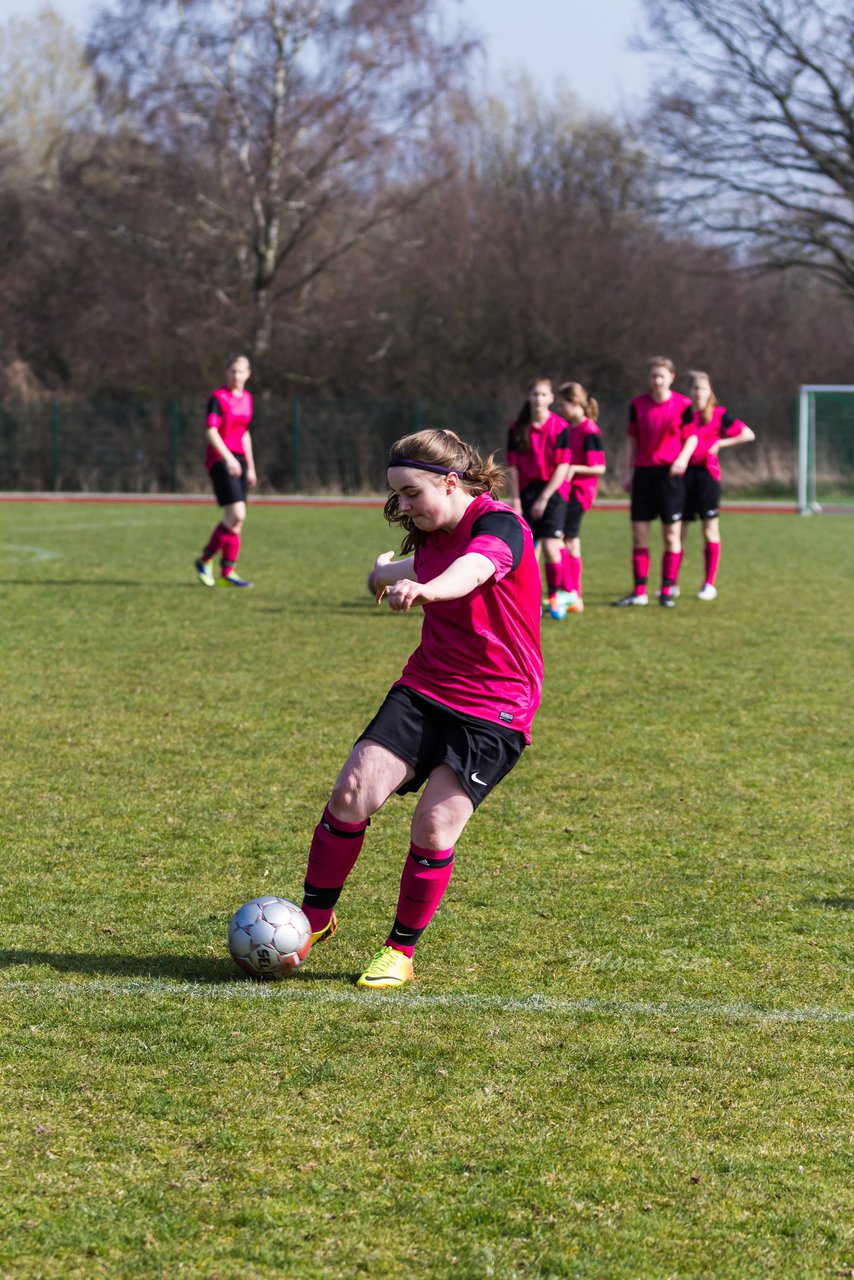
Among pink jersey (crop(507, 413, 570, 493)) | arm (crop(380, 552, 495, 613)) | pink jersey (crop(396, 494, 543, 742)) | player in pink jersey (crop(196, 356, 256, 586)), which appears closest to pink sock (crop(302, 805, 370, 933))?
pink jersey (crop(396, 494, 543, 742))

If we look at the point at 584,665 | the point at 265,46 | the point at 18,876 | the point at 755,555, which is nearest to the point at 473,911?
the point at 18,876

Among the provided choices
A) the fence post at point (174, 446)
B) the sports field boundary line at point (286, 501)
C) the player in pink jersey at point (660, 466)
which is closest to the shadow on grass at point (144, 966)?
the player in pink jersey at point (660, 466)

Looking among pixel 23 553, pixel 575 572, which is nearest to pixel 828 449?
pixel 23 553

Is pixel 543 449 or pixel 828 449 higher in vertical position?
pixel 828 449

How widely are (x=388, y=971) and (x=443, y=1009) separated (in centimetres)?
23

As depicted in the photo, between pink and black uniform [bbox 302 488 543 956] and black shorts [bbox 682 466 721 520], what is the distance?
30.1 ft

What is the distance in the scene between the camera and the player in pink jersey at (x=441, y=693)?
4047 mm

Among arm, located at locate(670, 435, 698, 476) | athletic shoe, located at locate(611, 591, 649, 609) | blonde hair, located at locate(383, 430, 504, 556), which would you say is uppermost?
arm, located at locate(670, 435, 698, 476)

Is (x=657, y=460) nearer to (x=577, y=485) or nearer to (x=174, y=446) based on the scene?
(x=577, y=485)

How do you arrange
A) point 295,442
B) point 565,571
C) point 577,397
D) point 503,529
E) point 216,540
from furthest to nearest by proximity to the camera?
point 295,442, point 216,540, point 565,571, point 577,397, point 503,529

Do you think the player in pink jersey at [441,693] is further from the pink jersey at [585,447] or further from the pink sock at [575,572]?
the pink sock at [575,572]

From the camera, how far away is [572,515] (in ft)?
41.3

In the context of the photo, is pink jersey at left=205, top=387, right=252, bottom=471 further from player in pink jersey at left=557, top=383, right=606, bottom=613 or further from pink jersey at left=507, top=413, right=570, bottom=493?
player in pink jersey at left=557, top=383, right=606, bottom=613

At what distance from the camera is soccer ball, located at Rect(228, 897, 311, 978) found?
409 centimetres
